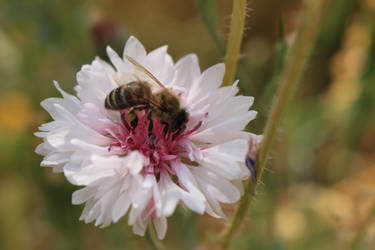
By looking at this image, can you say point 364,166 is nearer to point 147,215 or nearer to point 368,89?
point 368,89

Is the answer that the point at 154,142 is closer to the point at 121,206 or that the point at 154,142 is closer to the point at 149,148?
the point at 149,148

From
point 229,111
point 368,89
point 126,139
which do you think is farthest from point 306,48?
point 368,89

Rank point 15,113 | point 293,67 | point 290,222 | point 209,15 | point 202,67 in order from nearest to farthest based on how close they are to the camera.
→ 1. point 293,67
2. point 209,15
3. point 290,222
4. point 15,113
5. point 202,67

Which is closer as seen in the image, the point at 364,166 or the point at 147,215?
the point at 147,215

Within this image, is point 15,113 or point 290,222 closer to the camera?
point 290,222

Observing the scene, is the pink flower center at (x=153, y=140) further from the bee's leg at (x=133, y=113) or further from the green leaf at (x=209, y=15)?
the green leaf at (x=209, y=15)

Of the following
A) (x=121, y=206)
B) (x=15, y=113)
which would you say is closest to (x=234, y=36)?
(x=121, y=206)

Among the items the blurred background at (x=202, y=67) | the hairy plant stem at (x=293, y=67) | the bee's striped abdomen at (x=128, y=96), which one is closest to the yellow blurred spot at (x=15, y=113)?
the blurred background at (x=202, y=67)
